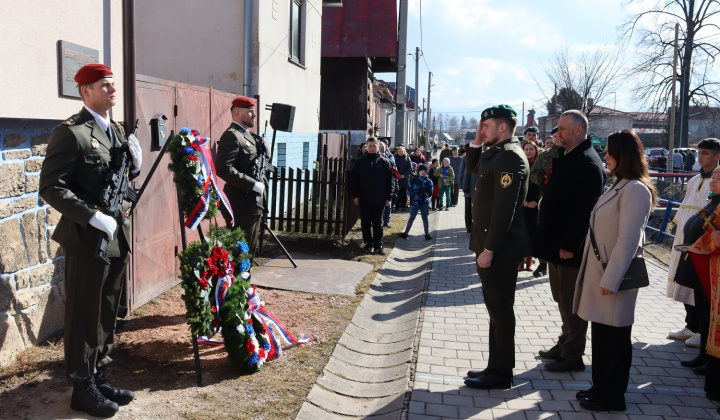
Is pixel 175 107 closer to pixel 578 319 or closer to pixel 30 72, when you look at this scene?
pixel 30 72

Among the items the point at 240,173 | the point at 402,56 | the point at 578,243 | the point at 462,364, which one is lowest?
the point at 462,364

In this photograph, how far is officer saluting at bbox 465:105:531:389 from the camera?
4.35 metres

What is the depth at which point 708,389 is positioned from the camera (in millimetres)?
4453

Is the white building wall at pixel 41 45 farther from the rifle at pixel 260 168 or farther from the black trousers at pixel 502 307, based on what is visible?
the black trousers at pixel 502 307

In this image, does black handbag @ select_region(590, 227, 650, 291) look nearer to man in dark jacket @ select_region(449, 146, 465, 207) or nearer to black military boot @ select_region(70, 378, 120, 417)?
black military boot @ select_region(70, 378, 120, 417)

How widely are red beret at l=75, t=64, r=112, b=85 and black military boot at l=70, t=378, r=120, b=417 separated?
1.93 meters

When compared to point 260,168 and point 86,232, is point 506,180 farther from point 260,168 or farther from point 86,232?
point 260,168

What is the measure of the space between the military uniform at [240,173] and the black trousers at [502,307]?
272 centimetres

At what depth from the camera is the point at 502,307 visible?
4562 mm

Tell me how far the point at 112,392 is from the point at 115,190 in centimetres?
135

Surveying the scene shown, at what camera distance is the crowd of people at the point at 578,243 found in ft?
13.6

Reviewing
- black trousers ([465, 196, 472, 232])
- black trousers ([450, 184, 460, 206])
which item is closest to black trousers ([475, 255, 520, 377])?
black trousers ([465, 196, 472, 232])

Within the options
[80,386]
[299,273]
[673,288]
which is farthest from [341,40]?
[80,386]

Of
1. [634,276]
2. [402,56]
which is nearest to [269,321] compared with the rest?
[634,276]
